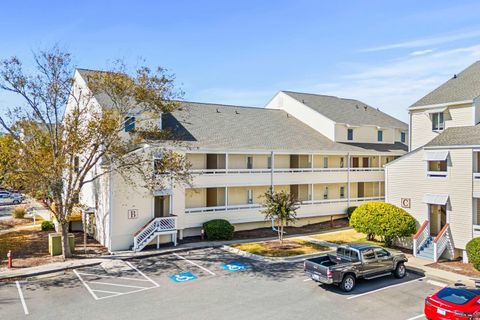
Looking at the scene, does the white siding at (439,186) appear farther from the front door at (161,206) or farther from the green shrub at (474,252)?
the front door at (161,206)

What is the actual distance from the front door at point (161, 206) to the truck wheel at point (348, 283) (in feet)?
49.1

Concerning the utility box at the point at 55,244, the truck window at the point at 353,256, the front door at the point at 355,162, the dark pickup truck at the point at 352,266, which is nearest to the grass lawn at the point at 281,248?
the dark pickup truck at the point at 352,266

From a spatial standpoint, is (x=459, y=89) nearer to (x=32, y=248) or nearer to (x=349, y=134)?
(x=349, y=134)

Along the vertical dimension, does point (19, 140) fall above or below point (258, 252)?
above

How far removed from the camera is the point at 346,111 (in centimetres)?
4300

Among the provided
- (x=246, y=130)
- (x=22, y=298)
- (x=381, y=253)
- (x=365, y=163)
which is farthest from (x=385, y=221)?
(x=22, y=298)

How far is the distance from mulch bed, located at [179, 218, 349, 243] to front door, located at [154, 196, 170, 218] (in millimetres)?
2512

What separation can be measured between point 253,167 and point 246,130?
151 inches

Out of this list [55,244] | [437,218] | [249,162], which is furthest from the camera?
[249,162]

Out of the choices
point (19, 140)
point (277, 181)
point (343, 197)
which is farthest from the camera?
point (343, 197)

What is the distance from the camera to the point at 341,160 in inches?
1506

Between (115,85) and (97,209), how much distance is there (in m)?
10.1

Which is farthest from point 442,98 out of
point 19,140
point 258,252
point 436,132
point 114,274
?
point 19,140

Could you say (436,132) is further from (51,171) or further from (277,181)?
(51,171)
